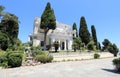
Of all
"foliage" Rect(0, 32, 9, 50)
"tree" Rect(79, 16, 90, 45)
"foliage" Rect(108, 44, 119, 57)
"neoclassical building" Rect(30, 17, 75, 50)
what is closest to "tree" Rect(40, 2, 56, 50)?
"neoclassical building" Rect(30, 17, 75, 50)

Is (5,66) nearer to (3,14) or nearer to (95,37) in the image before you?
(3,14)

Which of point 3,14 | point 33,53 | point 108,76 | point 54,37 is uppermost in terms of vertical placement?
point 3,14

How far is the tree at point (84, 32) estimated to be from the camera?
45.0 m

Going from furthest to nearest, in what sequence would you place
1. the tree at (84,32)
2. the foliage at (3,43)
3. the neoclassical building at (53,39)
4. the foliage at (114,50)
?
the tree at (84,32) < the foliage at (114,50) < the neoclassical building at (53,39) < the foliage at (3,43)

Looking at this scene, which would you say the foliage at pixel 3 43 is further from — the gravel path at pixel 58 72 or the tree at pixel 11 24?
the gravel path at pixel 58 72

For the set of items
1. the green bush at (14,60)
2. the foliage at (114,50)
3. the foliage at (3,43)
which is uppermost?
the foliage at (3,43)

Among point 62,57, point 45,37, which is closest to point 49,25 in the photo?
point 45,37

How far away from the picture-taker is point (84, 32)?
149ft

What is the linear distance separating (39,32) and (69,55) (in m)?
16.7

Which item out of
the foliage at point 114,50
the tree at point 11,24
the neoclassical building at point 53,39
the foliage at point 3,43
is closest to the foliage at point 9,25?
the tree at point 11,24

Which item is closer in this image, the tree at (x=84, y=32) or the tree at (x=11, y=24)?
the tree at (x=11, y=24)

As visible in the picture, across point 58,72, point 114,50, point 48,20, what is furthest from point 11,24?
point 58,72

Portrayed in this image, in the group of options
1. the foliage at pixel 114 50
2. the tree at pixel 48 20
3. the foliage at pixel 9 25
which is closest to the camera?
the foliage at pixel 9 25

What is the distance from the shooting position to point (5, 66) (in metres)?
17.0
